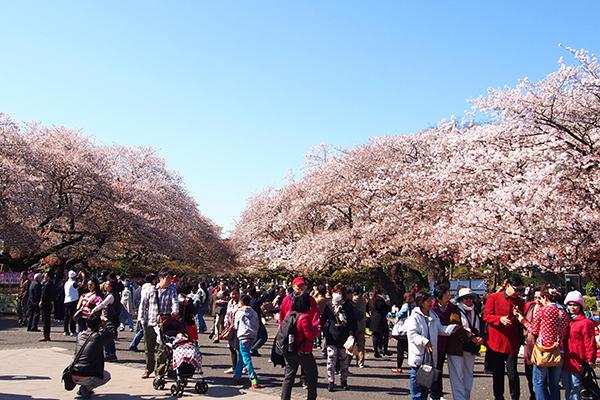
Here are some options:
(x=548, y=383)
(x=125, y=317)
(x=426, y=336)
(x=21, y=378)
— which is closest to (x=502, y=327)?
(x=548, y=383)

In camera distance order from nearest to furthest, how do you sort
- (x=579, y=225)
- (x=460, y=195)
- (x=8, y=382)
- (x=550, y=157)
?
(x=8, y=382) < (x=579, y=225) < (x=550, y=157) < (x=460, y=195)

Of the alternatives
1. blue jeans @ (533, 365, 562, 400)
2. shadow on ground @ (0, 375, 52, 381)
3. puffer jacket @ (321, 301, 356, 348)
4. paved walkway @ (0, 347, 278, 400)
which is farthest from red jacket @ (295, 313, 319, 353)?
shadow on ground @ (0, 375, 52, 381)

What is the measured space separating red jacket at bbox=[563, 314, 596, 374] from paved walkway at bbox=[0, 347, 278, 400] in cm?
383

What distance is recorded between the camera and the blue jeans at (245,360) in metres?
8.55

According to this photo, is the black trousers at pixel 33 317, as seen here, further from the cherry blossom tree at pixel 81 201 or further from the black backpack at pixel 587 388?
the black backpack at pixel 587 388

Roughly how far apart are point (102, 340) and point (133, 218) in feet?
77.4

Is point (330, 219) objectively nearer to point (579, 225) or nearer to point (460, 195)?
point (460, 195)

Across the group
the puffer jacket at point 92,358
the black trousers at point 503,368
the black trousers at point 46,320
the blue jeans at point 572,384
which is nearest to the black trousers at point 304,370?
the black trousers at point 503,368

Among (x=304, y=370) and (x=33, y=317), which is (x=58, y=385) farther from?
(x=33, y=317)

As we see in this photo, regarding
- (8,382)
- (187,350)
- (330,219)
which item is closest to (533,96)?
(187,350)

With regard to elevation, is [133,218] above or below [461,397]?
above

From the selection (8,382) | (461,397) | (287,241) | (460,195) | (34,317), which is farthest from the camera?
(287,241)

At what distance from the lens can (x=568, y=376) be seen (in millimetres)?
6520

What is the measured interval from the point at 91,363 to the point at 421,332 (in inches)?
171
